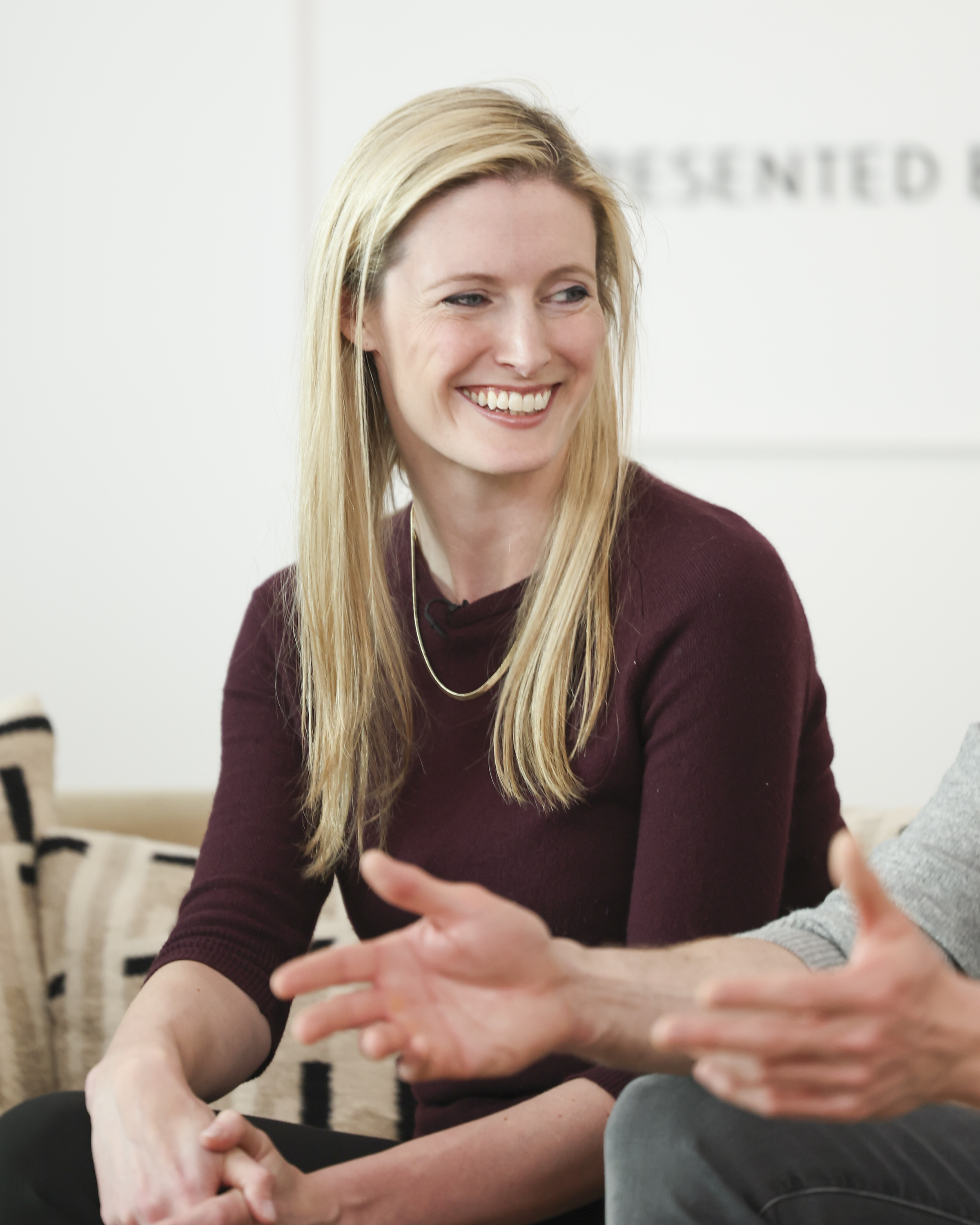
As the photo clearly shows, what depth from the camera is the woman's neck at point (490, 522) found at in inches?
51.0

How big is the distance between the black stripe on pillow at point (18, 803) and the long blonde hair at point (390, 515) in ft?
1.56

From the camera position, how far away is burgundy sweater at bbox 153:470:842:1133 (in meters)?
1.10

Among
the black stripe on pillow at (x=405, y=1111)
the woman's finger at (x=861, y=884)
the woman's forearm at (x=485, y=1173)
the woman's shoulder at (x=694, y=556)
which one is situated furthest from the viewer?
the black stripe on pillow at (x=405, y=1111)

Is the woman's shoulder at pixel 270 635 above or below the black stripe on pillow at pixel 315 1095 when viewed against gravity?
above

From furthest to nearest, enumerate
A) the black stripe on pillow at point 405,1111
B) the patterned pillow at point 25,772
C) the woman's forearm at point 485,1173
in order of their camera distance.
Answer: the patterned pillow at point 25,772
the black stripe on pillow at point 405,1111
the woman's forearm at point 485,1173

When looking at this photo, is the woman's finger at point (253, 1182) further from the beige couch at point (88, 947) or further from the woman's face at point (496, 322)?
the woman's face at point (496, 322)

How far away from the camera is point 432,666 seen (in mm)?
1325

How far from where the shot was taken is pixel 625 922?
1.21 meters

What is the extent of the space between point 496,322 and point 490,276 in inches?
1.7

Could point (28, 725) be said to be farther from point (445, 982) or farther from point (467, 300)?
point (445, 982)

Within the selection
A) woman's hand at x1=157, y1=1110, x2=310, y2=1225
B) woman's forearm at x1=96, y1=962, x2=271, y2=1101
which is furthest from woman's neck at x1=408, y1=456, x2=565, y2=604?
woman's hand at x1=157, y1=1110, x2=310, y2=1225

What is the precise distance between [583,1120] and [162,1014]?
36cm

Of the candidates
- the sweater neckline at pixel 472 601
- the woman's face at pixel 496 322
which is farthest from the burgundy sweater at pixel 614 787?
the woman's face at pixel 496 322

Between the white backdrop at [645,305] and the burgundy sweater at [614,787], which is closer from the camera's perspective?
the burgundy sweater at [614,787]
